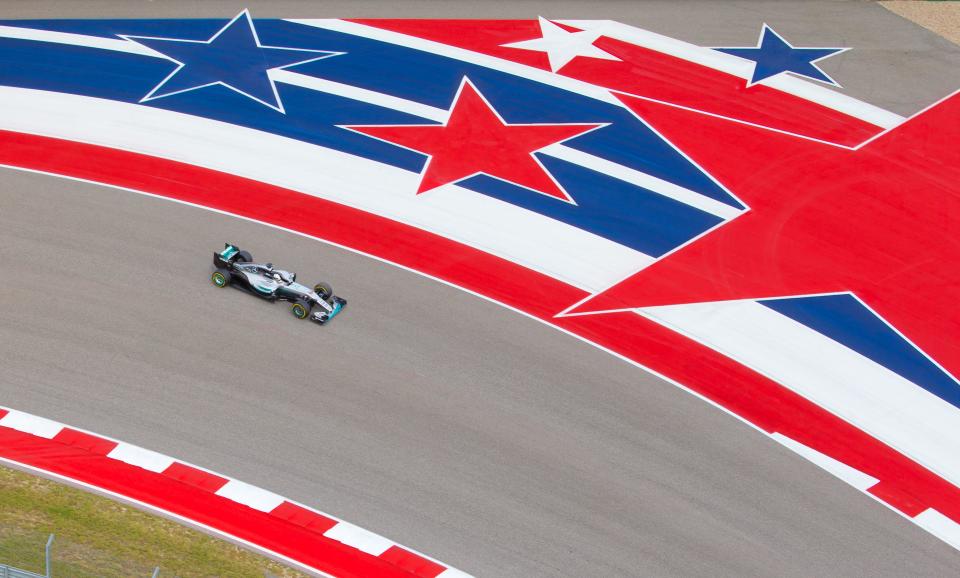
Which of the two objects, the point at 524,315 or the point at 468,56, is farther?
the point at 468,56

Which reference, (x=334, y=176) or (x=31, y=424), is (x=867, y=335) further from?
(x=31, y=424)

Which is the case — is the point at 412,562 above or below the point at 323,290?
below

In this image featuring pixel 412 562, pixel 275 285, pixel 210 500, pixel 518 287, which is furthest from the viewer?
pixel 518 287

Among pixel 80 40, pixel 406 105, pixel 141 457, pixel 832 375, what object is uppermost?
pixel 406 105

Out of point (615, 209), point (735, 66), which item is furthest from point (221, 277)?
point (735, 66)

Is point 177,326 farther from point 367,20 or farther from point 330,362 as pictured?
point 367,20

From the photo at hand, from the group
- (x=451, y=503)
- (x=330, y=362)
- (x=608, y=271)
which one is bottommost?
(x=451, y=503)

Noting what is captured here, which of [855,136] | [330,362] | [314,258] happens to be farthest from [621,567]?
[855,136]
